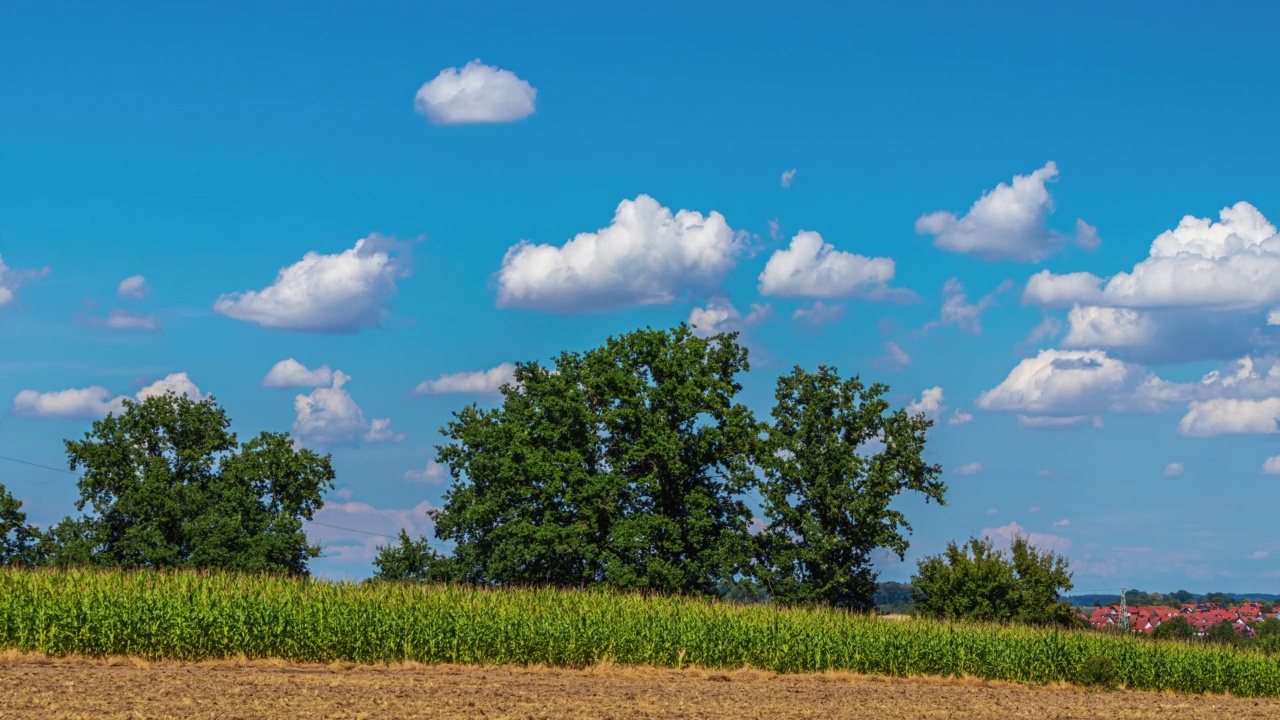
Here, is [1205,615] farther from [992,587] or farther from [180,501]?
[180,501]

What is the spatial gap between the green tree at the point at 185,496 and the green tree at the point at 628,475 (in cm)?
884

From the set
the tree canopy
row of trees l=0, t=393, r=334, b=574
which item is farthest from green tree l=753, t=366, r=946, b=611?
row of trees l=0, t=393, r=334, b=574

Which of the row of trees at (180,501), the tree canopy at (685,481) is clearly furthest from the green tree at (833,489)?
the row of trees at (180,501)

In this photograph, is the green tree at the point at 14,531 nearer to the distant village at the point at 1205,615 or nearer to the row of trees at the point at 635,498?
the row of trees at the point at 635,498

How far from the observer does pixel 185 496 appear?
5338 centimetres

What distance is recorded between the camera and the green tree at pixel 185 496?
173 ft

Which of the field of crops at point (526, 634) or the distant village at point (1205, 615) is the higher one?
the field of crops at point (526, 634)

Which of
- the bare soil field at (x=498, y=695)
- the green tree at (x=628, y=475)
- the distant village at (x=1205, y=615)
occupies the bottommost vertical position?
the distant village at (x=1205, y=615)

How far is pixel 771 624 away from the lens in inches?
1341

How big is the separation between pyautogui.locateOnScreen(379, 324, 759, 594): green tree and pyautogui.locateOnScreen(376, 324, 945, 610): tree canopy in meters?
0.07

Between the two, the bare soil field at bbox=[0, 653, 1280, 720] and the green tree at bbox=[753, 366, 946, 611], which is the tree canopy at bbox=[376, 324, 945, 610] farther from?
the bare soil field at bbox=[0, 653, 1280, 720]

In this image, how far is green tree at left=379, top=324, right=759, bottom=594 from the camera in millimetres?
50094

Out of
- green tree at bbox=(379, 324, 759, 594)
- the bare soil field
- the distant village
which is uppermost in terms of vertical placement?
green tree at bbox=(379, 324, 759, 594)

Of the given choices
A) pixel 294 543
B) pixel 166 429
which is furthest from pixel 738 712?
pixel 166 429
